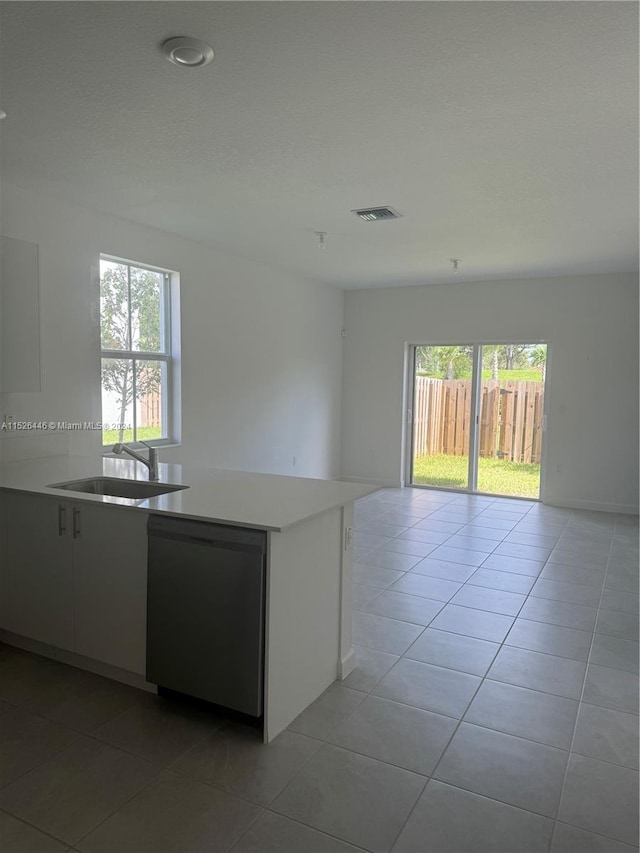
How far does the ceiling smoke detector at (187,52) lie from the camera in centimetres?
202

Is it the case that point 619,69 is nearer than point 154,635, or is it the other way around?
point 619,69

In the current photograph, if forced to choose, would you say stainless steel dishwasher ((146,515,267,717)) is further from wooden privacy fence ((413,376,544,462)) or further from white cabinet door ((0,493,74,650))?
wooden privacy fence ((413,376,544,462))

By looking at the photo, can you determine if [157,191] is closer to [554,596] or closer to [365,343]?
[554,596]

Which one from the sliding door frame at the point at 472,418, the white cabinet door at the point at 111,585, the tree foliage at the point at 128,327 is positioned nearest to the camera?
the white cabinet door at the point at 111,585

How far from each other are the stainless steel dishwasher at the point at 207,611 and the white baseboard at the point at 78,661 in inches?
7.8

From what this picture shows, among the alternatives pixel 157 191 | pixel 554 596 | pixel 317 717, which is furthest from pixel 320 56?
pixel 554 596

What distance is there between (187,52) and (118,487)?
2.11m

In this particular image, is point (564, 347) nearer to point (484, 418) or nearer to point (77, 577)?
point (484, 418)

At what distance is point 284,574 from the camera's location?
7.49 feet

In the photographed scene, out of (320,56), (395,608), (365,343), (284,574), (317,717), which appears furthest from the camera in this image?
(365,343)

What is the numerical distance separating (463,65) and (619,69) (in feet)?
1.94

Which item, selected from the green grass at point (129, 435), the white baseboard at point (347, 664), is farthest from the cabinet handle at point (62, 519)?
the green grass at point (129, 435)

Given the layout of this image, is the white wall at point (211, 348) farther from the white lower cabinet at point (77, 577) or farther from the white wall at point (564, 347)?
the white lower cabinet at point (77, 577)

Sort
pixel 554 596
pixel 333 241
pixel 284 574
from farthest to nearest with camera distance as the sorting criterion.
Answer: pixel 333 241 → pixel 554 596 → pixel 284 574
